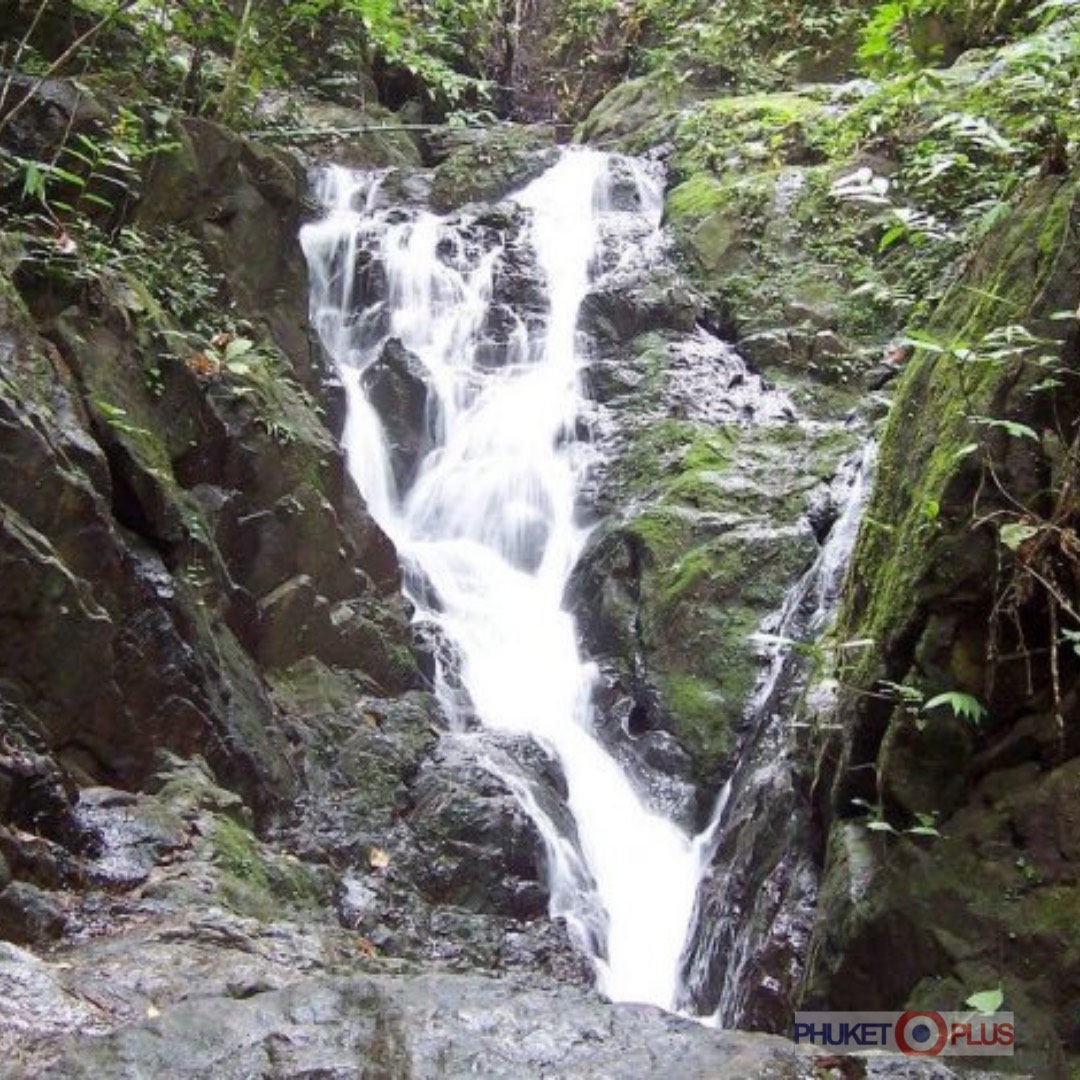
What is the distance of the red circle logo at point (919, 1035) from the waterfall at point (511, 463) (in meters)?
2.62

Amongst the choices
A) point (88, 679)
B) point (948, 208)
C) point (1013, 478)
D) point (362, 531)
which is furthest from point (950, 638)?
point (948, 208)

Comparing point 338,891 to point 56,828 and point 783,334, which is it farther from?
point 783,334

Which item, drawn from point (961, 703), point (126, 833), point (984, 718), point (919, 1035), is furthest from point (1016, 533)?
point (126, 833)

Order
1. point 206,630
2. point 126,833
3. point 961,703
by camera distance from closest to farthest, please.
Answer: point 961,703
point 126,833
point 206,630

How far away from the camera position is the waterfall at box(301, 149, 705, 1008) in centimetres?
735

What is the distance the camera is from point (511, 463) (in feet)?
34.6

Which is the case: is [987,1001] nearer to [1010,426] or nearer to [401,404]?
[1010,426]

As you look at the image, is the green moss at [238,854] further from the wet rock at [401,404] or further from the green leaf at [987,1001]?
the wet rock at [401,404]

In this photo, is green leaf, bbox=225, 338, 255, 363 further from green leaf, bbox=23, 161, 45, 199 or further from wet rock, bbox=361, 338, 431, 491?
wet rock, bbox=361, 338, 431, 491

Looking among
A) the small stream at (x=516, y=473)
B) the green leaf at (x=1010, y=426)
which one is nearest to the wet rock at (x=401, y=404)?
the small stream at (x=516, y=473)

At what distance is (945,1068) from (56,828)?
3564 mm

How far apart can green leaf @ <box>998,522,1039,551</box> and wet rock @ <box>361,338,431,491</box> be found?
279 inches

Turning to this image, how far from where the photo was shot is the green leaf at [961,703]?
3.93 m
